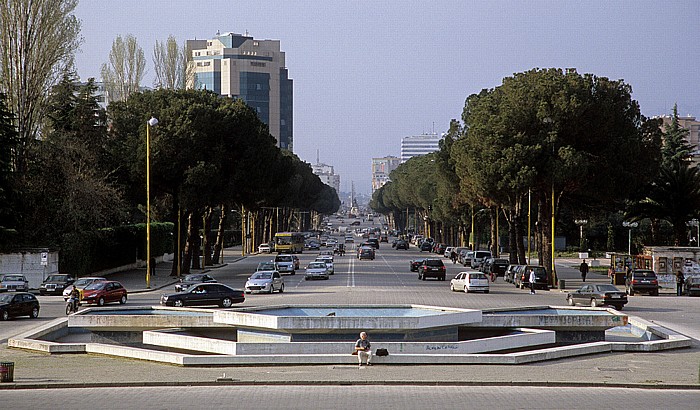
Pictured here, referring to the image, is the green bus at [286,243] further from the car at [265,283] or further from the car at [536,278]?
the car at [265,283]

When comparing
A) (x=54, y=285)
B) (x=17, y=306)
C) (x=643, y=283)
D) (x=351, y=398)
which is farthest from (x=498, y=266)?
(x=351, y=398)

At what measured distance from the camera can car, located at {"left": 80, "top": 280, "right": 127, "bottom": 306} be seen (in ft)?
142

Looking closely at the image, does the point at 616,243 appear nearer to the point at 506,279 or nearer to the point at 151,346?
the point at 506,279

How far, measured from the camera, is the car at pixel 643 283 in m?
53.4

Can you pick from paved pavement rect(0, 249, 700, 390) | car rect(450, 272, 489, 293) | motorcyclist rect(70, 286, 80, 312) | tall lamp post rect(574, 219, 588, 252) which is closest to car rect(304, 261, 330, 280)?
car rect(450, 272, 489, 293)

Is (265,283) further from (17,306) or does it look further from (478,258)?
(478,258)

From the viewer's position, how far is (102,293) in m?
43.8

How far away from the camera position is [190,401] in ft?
63.6

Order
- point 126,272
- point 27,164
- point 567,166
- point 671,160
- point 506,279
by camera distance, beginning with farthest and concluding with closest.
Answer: point 671,160 < point 126,272 < point 506,279 < point 27,164 < point 567,166

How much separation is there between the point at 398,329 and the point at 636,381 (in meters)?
7.68

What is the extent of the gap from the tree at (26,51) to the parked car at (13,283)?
1378cm

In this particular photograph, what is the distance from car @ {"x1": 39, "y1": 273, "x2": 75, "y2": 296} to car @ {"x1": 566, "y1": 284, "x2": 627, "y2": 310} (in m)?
27.3

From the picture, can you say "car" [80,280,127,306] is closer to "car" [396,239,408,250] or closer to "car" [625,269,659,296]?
"car" [625,269,659,296]

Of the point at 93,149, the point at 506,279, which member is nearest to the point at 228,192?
the point at 93,149
